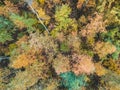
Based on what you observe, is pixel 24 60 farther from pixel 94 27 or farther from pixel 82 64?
pixel 94 27

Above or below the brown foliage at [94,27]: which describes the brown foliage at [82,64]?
below

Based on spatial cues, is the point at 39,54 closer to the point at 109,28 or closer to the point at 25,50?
the point at 25,50

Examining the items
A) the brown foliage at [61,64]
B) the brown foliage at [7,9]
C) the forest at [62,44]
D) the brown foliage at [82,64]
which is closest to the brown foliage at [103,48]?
the forest at [62,44]

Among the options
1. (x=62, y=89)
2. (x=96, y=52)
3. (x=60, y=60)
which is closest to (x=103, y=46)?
(x=96, y=52)

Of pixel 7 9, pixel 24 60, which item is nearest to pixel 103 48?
pixel 24 60

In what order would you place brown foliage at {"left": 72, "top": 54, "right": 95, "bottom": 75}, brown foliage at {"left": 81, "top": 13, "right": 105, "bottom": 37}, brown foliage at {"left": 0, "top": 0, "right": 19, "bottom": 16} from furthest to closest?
brown foliage at {"left": 0, "top": 0, "right": 19, "bottom": 16}, brown foliage at {"left": 81, "top": 13, "right": 105, "bottom": 37}, brown foliage at {"left": 72, "top": 54, "right": 95, "bottom": 75}

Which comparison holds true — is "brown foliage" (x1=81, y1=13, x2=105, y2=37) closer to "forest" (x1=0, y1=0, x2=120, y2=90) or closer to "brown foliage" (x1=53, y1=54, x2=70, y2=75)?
"forest" (x1=0, y1=0, x2=120, y2=90)

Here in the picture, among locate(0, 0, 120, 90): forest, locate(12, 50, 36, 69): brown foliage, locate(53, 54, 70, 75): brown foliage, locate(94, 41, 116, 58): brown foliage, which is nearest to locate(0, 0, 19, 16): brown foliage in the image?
locate(0, 0, 120, 90): forest

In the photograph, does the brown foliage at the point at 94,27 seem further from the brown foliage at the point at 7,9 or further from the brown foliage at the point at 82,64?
the brown foliage at the point at 7,9
